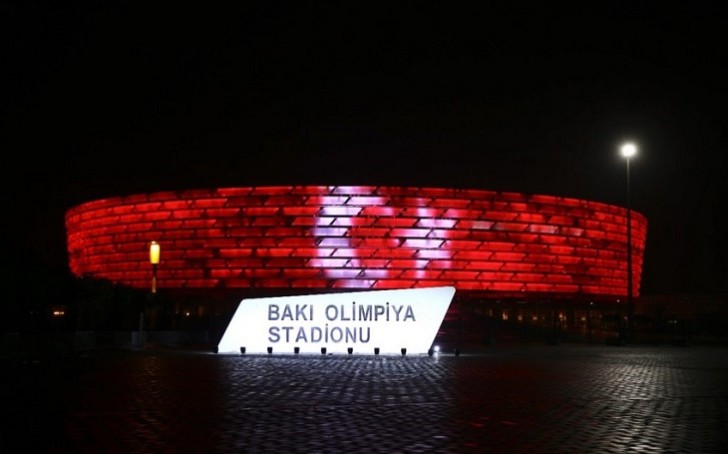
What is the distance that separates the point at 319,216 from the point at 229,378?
66.6 m

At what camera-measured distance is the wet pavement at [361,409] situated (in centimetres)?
1073

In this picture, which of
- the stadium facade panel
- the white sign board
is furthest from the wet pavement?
the stadium facade panel

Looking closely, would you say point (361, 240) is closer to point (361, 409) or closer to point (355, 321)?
point (355, 321)

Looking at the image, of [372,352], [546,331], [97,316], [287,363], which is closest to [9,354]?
[287,363]

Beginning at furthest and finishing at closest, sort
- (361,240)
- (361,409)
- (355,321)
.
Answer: (361,240)
(355,321)
(361,409)

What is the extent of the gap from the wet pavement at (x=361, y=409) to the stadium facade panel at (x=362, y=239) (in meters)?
62.5

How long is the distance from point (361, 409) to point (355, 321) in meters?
18.6

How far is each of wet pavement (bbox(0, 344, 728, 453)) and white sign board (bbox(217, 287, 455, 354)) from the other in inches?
289

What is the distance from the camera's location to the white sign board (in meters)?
32.7

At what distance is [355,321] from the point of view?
3291 centimetres

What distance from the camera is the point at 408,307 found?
108 feet

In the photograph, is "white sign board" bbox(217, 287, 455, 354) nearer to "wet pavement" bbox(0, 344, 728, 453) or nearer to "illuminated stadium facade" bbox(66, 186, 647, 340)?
"wet pavement" bbox(0, 344, 728, 453)

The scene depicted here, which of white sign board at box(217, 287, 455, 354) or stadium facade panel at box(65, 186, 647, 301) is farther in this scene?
stadium facade panel at box(65, 186, 647, 301)

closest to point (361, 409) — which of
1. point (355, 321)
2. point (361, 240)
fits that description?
point (355, 321)
